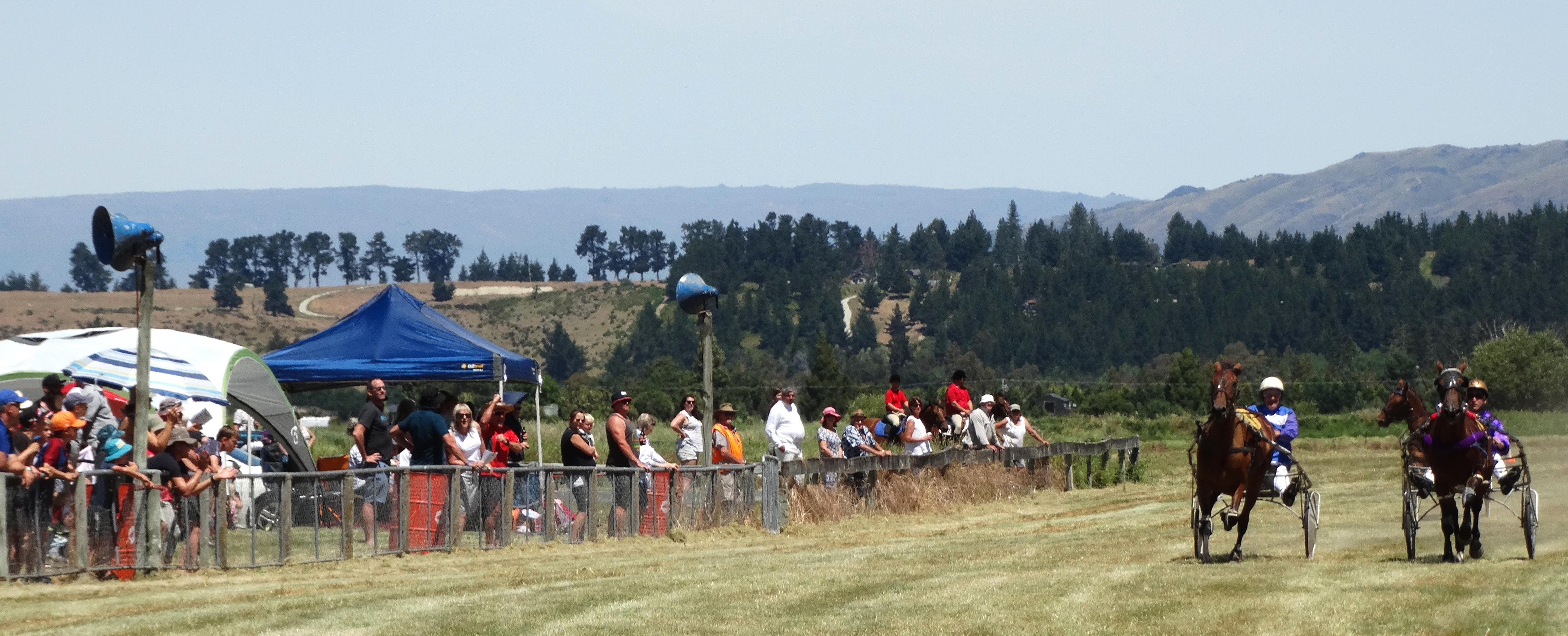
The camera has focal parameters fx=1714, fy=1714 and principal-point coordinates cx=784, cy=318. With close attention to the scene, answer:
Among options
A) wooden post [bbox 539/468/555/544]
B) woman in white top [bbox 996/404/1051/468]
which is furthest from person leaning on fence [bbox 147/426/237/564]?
woman in white top [bbox 996/404/1051/468]

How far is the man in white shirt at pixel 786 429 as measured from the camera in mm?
22562

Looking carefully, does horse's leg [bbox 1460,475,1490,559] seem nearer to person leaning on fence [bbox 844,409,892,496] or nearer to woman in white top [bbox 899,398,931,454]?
→ person leaning on fence [bbox 844,409,892,496]

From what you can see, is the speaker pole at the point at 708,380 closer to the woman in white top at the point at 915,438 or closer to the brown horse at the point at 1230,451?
the woman in white top at the point at 915,438

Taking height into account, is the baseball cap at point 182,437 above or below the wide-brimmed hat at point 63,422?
below

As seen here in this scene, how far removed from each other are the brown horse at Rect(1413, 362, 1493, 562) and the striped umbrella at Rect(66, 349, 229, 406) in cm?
1321

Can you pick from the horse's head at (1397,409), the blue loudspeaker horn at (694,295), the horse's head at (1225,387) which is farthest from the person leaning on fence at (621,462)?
the horse's head at (1397,409)

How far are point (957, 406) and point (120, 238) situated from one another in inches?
582

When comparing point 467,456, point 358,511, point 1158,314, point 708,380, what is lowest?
point 1158,314

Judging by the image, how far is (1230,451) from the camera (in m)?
14.7

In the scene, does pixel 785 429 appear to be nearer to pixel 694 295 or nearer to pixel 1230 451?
pixel 694 295

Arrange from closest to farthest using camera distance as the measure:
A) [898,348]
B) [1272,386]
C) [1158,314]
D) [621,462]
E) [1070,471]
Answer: [1272,386]
[621,462]
[1070,471]
[898,348]
[1158,314]

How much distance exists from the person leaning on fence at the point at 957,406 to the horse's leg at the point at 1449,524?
12.1 m

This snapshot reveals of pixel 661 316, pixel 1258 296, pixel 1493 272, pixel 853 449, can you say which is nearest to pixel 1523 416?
pixel 853 449

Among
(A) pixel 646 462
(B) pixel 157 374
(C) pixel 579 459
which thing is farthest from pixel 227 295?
(C) pixel 579 459
